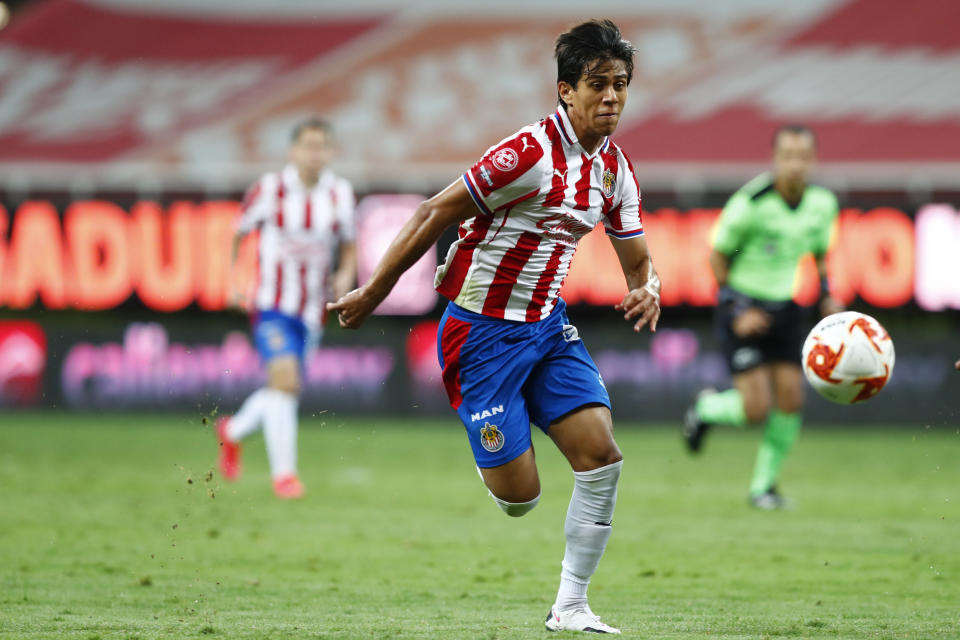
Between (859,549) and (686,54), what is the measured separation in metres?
20.1

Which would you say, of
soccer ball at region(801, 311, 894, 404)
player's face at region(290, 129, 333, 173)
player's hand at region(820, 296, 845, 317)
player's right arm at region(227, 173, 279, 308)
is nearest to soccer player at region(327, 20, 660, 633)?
soccer ball at region(801, 311, 894, 404)

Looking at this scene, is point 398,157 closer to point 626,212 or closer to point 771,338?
point 771,338

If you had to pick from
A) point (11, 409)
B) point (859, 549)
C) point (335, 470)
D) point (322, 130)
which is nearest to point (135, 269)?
point (11, 409)

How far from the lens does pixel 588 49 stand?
494 cm

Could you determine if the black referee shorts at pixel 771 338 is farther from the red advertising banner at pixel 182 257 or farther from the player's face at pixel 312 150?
the red advertising banner at pixel 182 257

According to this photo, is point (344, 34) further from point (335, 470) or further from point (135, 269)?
point (335, 470)

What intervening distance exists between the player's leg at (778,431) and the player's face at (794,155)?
4.37ft

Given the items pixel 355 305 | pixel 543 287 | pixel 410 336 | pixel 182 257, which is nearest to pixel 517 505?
pixel 543 287

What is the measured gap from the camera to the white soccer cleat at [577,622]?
4.99 metres

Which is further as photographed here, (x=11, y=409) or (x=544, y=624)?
(x=11, y=409)

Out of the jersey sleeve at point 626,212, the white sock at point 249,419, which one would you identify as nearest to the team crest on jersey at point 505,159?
the jersey sleeve at point 626,212

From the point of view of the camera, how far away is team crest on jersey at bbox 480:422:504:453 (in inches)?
206

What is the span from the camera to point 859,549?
24.9 ft

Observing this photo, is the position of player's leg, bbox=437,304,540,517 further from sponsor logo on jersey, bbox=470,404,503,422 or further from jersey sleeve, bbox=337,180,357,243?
jersey sleeve, bbox=337,180,357,243
